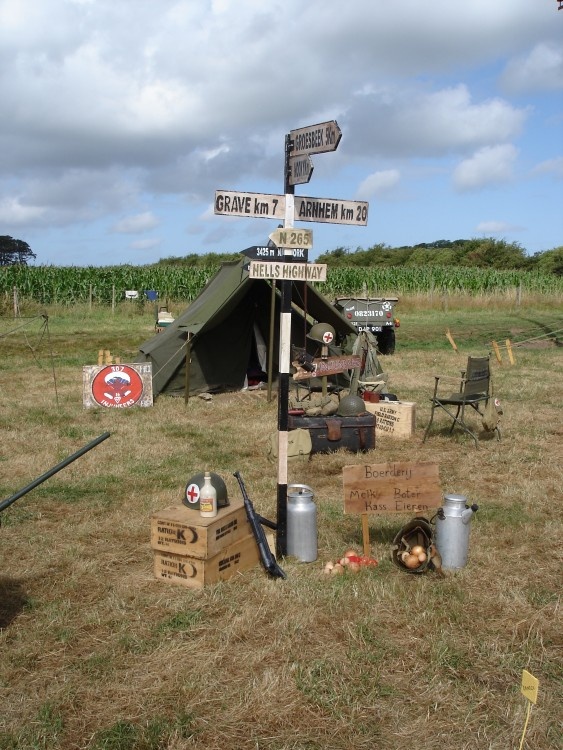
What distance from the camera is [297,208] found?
4871mm

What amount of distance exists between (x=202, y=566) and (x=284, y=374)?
51.4 inches

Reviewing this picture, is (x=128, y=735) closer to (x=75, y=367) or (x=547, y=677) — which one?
(x=547, y=677)

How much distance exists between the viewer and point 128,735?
10.6ft

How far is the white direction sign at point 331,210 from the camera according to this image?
16.0ft

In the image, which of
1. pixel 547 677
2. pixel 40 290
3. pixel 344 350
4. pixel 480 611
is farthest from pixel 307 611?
pixel 40 290

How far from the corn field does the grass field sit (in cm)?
2035

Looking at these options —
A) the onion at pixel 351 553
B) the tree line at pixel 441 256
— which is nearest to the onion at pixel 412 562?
the onion at pixel 351 553

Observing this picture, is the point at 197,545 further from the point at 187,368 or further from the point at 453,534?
the point at 187,368

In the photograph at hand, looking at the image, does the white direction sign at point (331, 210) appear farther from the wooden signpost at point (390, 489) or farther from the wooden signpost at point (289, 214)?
the wooden signpost at point (390, 489)

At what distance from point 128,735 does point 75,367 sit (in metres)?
12.8

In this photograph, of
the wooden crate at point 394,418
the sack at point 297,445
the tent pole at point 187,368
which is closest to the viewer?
the sack at point 297,445

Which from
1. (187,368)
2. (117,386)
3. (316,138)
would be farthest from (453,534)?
(117,386)

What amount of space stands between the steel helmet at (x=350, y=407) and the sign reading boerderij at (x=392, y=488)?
3.30 metres

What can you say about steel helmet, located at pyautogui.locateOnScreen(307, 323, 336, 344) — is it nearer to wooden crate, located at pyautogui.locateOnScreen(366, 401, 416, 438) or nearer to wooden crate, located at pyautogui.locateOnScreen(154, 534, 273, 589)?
wooden crate, located at pyautogui.locateOnScreen(366, 401, 416, 438)
